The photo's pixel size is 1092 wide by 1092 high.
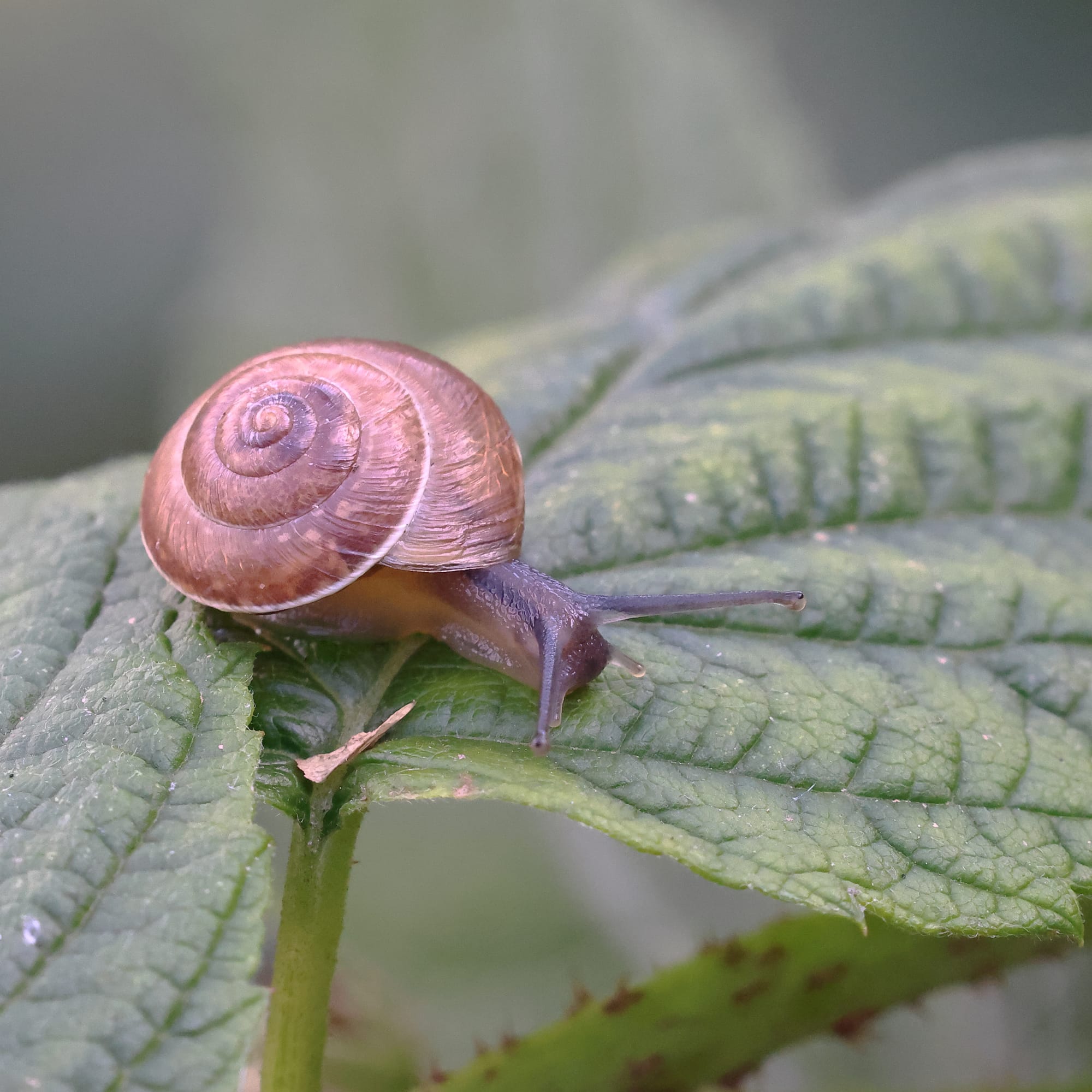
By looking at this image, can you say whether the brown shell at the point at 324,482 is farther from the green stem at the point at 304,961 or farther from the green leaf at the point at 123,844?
the green stem at the point at 304,961

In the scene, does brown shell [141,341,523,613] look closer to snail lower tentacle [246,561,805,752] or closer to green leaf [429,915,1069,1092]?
snail lower tentacle [246,561,805,752]

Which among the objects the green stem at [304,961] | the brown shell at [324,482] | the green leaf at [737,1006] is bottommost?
the green leaf at [737,1006]

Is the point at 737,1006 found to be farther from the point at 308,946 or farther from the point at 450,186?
the point at 450,186

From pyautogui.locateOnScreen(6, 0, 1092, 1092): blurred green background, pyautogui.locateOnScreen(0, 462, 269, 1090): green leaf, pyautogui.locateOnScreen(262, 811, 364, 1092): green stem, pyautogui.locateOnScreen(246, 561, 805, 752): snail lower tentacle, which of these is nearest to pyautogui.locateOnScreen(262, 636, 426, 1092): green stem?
pyautogui.locateOnScreen(262, 811, 364, 1092): green stem

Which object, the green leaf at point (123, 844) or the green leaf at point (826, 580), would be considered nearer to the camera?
the green leaf at point (123, 844)

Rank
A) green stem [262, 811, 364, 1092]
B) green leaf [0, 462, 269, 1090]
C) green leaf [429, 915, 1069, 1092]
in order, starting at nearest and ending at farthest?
1. green leaf [0, 462, 269, 1090]
2. green stem [262, 811, 364, 1092]
3. green leaf [429, 915, 1069, 1092]

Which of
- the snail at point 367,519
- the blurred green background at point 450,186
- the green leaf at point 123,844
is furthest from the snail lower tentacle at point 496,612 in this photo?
the blurred green background at point 450,186
